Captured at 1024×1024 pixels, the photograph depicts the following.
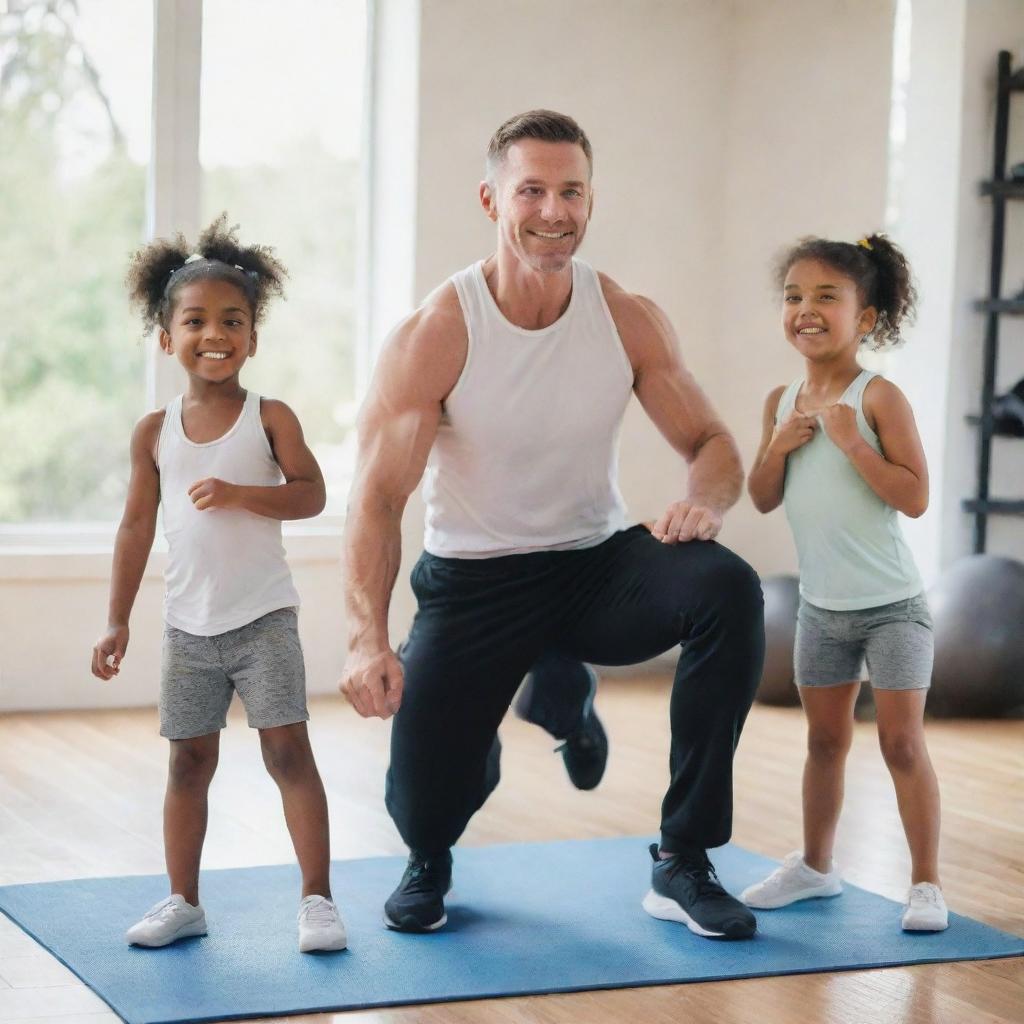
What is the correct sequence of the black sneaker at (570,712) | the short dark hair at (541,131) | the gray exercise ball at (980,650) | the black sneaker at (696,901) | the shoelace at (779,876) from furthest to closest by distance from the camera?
the gray exercise ball at (980,650) < the black sneaker at (570,712) < the shoelace at (779,876) < the short dark hair at (541,131) < the black sneaker at (696,901)

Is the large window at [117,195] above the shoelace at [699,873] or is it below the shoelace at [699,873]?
above

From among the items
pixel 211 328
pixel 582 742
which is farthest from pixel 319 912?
pixel 211 328

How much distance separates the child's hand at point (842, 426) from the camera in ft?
8.27

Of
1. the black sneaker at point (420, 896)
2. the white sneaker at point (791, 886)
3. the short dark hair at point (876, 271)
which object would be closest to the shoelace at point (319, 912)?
the black sneaker at point (420, 896)

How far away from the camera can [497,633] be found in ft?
8.18

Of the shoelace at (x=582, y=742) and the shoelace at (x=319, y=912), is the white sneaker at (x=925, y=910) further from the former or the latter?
the shoelace at (x=319, y=912)

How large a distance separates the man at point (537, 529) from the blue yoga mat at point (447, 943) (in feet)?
0.29

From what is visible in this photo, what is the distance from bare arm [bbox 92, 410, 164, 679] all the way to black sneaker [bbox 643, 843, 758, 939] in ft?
2.85

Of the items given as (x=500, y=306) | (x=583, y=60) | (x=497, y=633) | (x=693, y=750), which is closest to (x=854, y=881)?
(x=693, y=750)

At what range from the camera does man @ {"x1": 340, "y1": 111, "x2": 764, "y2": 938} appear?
7.77ft

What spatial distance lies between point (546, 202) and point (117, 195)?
Answer: 237cm

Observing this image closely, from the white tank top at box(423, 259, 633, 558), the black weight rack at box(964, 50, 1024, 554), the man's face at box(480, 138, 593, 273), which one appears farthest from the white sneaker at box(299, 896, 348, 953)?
the black weight rack at box(964, 50, 1024, 554)

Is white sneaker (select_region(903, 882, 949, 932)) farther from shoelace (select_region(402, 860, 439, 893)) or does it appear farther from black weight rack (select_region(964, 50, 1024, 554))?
black weight rack (select_region(964, 50, 1024, 554))

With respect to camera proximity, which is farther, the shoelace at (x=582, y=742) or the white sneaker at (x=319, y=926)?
the shoelace at (x=582, y=742)
